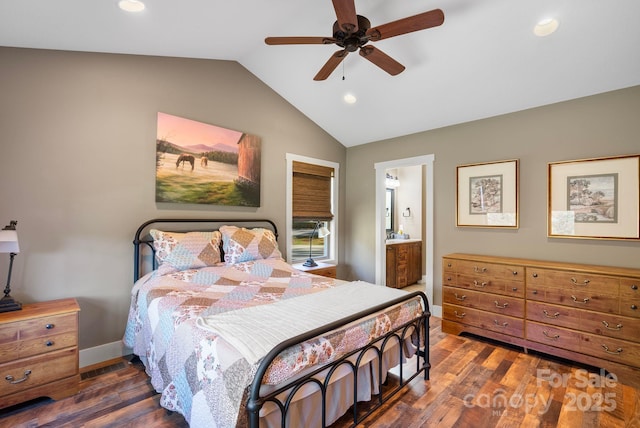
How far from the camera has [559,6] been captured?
2170mm

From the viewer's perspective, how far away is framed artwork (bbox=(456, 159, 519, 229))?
3.33 m

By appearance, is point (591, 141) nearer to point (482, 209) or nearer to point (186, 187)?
point (482, 209)

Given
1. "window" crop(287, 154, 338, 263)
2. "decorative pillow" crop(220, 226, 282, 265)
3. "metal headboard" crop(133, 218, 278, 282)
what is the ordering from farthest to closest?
Answer: 1. "window" crop(287, 154, 338, 263)
2. "decorative pillow" crop(220, 226, 282, 265)
3. "metal headboard" crop(133, 218, 278, 282)

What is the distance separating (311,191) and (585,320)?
344 cm

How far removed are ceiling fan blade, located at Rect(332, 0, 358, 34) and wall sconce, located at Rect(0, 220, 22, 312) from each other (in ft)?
8.65

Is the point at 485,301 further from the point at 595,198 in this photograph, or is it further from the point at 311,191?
the point at 311,191

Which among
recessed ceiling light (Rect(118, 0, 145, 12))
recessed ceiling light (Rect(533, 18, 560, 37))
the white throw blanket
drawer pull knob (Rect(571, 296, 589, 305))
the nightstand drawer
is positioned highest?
recessed ceiling light (Rect(533, 18, 560, 37))

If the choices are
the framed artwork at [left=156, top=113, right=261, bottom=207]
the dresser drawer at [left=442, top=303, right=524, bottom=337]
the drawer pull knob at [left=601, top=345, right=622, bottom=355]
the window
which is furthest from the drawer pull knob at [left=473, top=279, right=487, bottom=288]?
the framed artwork at [left=156, top=113, right=261, bottom=207]

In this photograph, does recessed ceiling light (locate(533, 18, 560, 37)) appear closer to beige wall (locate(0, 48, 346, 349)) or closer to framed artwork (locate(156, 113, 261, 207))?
framed artwork (locate(156, 113, 261, 207))

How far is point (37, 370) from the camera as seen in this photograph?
2041 millimetres

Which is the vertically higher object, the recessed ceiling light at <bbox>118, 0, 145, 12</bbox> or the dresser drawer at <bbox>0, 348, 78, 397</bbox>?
the recessed ceiling light at <bbox>118, 0, 145, 12</bbox>

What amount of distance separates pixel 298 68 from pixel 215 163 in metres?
1.49

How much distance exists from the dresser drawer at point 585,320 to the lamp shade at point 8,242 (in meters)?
4.31

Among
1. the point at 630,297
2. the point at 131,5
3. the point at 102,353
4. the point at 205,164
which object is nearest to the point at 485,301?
the point at 630,297
